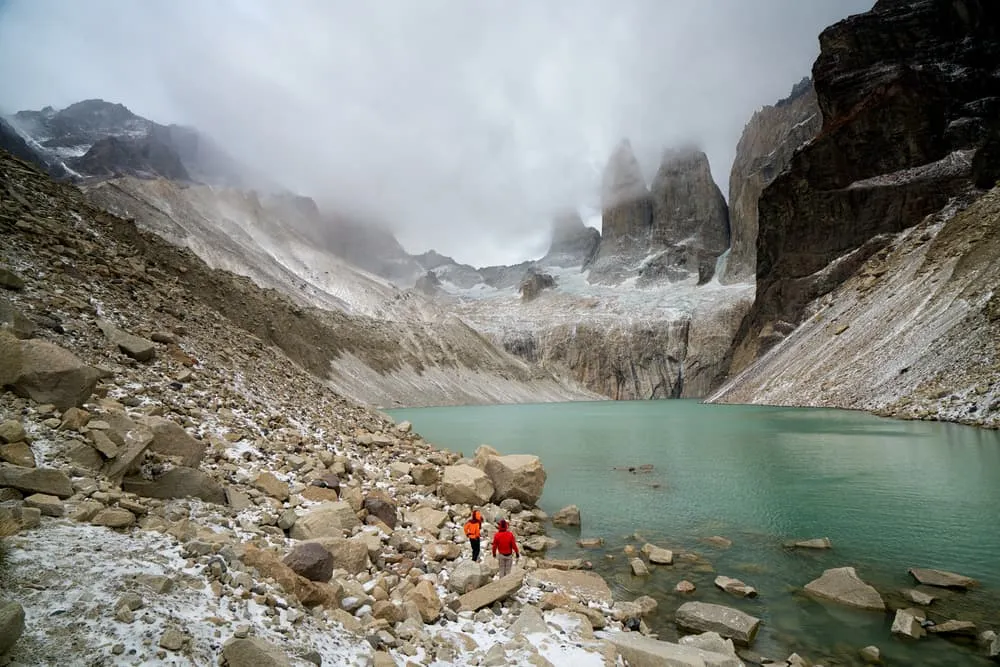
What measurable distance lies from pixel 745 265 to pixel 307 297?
116 metres

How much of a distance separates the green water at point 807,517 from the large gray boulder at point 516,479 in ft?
4.15

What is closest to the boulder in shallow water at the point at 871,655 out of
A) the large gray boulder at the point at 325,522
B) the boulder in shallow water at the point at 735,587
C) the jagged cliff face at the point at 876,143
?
the boulder in shallow water at the point at 735,587

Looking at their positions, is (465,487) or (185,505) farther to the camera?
(465,487)

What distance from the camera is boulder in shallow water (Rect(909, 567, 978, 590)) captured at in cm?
962

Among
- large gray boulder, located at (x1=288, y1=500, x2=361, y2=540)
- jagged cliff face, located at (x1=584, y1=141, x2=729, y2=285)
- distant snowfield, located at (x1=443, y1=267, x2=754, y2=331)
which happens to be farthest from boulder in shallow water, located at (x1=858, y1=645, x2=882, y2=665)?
jagged cliff face, located at (x1=584, y1=141, x2=729, y2=285)

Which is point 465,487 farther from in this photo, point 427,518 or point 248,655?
point 248,655

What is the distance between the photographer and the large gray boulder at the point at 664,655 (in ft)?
21.0

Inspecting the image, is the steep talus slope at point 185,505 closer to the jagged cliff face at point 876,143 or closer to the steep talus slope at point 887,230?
the steep talus slope at point 887,230

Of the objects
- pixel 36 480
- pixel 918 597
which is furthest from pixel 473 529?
pixel 918 597

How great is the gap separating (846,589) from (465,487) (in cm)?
894

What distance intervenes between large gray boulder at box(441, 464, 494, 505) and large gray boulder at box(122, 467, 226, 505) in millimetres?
7129

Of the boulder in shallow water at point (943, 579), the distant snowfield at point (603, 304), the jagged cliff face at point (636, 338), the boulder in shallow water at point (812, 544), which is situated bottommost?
the boulder in shallow water at point (943, 579)

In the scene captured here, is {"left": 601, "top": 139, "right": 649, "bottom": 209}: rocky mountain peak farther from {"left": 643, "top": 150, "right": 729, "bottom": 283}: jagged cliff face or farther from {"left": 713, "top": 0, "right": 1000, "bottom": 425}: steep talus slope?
{"left": 713, "top": 0, "right": 1000, "bottom": 425}: steep talus slope

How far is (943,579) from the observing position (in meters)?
9.78
